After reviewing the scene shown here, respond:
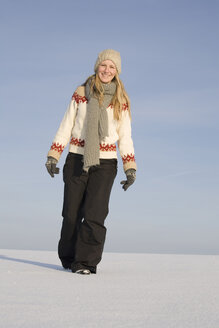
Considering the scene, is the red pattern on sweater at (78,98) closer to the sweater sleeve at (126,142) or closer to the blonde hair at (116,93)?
the blonde hair at (116,93)

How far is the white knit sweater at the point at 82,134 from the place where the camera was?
428 centimetres

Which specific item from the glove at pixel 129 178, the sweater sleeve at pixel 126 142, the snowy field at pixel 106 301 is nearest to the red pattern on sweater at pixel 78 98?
the sweater sleeve at pixel 126 142

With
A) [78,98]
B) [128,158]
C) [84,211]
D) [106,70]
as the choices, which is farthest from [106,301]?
[106,70]

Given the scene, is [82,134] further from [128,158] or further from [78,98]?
[128,158]

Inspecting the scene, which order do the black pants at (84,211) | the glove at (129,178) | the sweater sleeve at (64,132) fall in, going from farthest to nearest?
the glove at (129,178) < the sweater sleeve at (64,132) < the black pants at (84,211)

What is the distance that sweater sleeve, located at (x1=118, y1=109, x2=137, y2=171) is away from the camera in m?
4.41

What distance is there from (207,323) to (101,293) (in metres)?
0.90

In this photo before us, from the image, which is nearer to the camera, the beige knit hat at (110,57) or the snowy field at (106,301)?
the snowy field at (106,301)

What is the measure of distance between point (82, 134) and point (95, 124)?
0.62 ft

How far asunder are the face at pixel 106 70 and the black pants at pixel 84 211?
78cm

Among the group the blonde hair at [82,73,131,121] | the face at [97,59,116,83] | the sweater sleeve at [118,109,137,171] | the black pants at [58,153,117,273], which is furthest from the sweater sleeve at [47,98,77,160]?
the sweater sleeve at [118,109,137,171]

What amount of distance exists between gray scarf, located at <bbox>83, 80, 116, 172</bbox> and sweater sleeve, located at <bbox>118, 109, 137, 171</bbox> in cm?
22

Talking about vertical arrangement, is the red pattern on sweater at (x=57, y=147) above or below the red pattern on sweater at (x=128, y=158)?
above

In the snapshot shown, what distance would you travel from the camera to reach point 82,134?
4.29 metres
